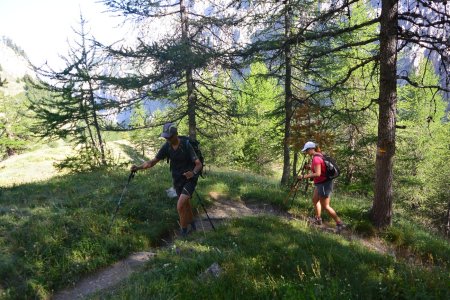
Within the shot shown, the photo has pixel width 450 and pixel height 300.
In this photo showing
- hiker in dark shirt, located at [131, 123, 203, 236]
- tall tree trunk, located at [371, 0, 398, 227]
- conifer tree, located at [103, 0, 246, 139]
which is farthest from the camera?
conifer tree, located at [103, 0, 246, 139]

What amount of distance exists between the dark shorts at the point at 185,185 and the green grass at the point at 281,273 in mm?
1223

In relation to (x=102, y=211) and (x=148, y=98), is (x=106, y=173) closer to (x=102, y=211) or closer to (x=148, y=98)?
(x=148, y=98)

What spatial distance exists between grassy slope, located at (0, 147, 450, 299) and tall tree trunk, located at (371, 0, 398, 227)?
→ 114cm

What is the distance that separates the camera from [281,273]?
4840 millimetres

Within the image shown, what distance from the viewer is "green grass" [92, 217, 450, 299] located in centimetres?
411

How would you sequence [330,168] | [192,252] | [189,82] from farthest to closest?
[189,82]
[330,168]
[192,252]

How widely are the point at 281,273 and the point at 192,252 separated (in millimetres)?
1829

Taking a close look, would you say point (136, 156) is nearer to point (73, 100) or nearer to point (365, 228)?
point (73, 100)

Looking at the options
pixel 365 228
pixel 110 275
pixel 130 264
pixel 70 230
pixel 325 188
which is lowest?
pixel 110 275

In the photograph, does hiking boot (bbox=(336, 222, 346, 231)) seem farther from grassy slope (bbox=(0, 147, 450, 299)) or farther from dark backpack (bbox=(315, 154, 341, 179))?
dark backpack (bbox=(315, 154, 341, 179))

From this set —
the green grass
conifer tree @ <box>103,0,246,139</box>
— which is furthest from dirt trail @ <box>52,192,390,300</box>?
conifer tree @ <box>103,0,246,139</box>

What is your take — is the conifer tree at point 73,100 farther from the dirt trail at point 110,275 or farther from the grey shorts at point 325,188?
the grey shorts at point 325,188

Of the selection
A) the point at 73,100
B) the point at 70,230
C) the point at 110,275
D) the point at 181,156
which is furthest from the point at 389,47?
the point at 73,100

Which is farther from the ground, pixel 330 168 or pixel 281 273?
pixel 330 168
